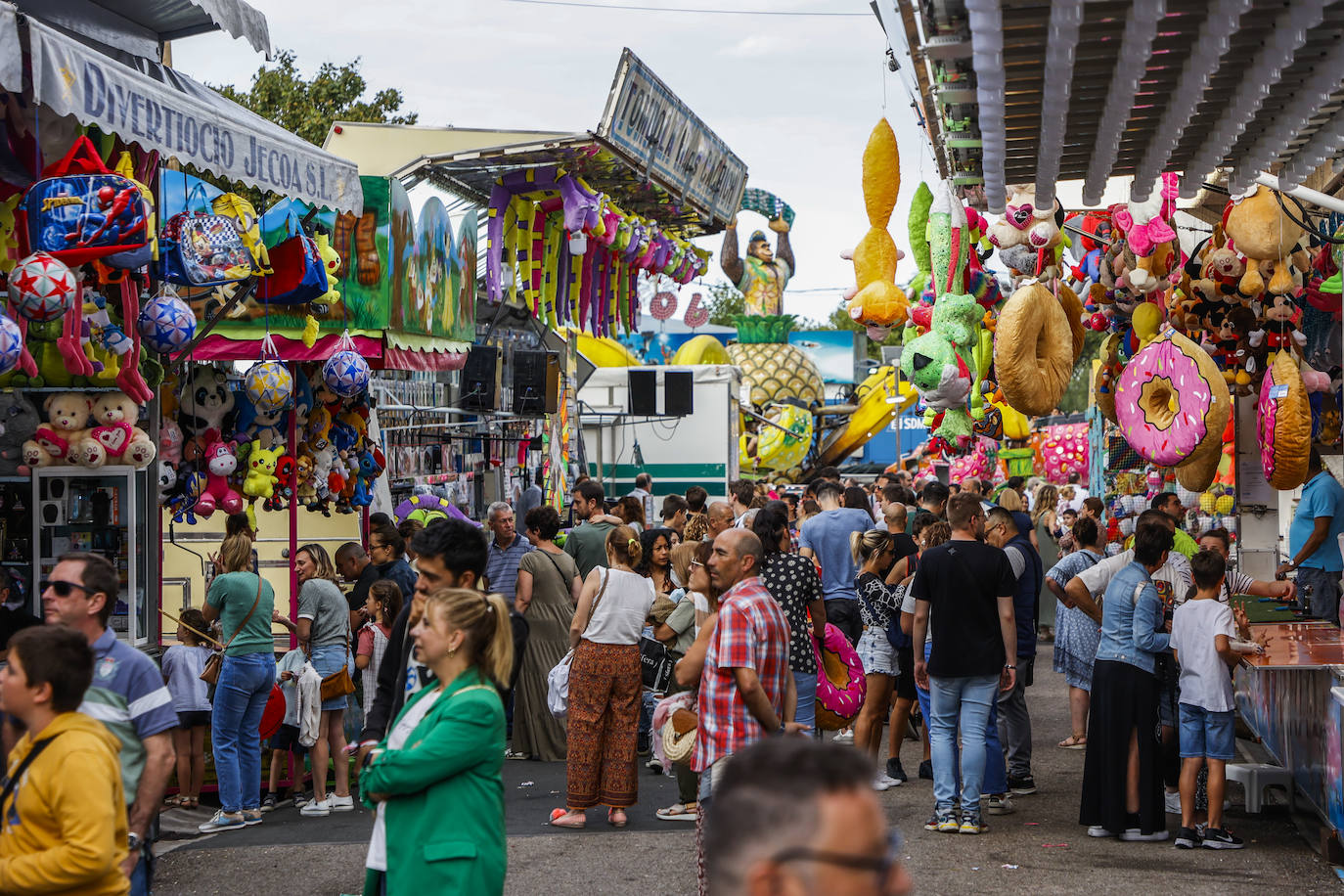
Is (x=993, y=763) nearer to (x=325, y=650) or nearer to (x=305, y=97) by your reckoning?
(x=325, y=650)

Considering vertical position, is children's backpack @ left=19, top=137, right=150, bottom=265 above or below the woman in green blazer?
above

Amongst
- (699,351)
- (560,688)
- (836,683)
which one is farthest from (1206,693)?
(699,351)

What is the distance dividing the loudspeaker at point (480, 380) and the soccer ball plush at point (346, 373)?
5.29 meters

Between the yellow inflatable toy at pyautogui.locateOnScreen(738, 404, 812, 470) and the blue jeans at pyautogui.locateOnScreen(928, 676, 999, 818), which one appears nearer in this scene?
the blue jeans at pyautogui.locateOnScreen(928, 676, 999, 818)

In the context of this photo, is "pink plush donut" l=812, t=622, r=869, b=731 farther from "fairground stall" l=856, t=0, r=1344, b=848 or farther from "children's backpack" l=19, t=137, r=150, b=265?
"children's backpack" l=19, t=137, r=150, b=265

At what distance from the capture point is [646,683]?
8234 millimetres

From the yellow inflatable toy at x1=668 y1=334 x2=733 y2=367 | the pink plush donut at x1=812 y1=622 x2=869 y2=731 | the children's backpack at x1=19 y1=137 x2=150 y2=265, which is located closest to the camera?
the children's backpack at x1=19 y1=137 x2=150 y2=265

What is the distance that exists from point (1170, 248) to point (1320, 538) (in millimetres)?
2080

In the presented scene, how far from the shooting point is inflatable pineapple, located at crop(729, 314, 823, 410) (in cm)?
3180

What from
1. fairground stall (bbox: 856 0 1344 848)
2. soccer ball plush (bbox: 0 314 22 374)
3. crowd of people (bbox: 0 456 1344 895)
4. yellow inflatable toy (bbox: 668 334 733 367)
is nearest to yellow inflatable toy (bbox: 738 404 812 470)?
yellow inflatable toy (bbox: 668 334 733 367)

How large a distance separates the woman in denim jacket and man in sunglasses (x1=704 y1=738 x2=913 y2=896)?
223 inches

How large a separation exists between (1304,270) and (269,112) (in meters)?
20.4

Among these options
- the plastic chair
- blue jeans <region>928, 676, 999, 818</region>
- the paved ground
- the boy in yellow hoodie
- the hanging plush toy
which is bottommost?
the paved ground

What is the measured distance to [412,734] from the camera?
3.77m
